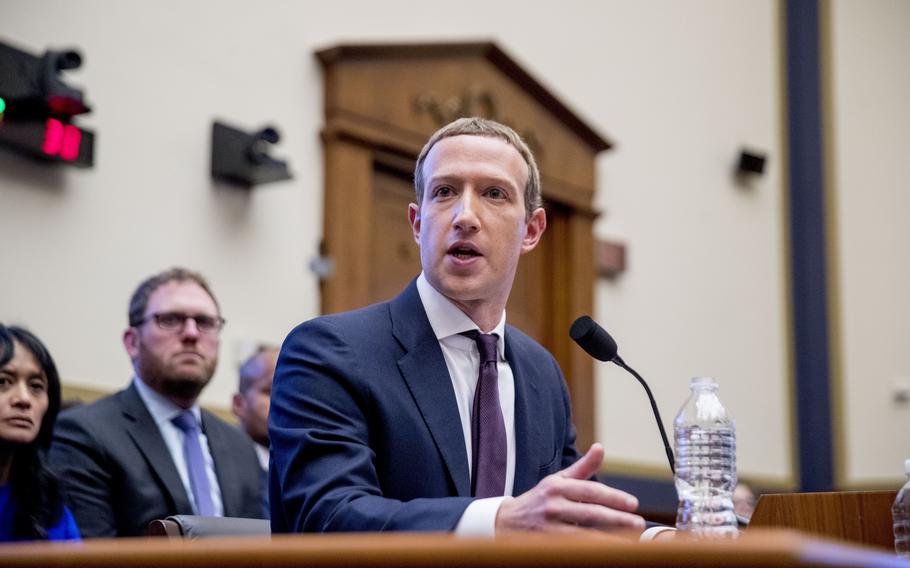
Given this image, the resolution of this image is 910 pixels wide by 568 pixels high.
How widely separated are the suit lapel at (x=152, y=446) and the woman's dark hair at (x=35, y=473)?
34 cm

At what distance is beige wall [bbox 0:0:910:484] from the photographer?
13.9 ft

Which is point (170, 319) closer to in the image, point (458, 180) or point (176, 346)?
point (176, 346)

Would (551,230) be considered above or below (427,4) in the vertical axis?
below

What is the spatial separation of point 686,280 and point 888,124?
7.77ft

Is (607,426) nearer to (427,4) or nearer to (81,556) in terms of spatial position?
(427,4)

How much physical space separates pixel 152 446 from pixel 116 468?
0.15 meters

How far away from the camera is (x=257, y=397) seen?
4.13 meters

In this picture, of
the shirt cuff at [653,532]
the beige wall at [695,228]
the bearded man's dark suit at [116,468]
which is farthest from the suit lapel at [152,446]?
the beige wall at [695,228]

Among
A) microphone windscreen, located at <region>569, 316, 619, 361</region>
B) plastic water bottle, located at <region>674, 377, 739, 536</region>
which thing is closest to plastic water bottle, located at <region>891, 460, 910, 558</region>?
plastic water bottle, located at <region>674, 377, 739, 536</region>

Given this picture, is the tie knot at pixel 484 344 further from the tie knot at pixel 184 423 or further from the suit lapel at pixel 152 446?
the tie knot at pixel 184 423

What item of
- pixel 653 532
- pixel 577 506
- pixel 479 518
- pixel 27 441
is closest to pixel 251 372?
pixel 27 441

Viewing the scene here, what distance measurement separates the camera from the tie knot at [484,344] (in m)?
2.27

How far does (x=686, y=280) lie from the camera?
749cm

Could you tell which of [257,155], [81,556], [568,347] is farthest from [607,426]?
[81,556]
